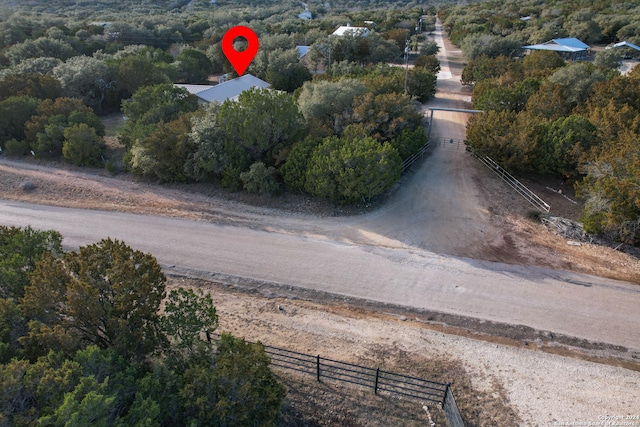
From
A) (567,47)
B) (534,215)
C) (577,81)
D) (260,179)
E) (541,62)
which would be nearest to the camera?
(534,215)

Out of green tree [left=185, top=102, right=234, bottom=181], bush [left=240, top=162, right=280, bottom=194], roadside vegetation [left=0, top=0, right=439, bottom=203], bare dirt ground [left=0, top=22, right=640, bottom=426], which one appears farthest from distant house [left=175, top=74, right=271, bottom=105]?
bush [left=240, top=162, right=280, bottom=194]

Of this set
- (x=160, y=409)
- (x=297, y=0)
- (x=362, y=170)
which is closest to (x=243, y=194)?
(x=362, y=170)

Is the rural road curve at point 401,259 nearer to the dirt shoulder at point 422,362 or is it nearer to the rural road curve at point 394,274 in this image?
the rural road curve at point 394,274

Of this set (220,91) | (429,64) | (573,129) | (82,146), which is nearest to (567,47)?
(429,64)

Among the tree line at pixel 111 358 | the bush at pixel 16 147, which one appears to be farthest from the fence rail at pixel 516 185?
the bush at pixel 16 147

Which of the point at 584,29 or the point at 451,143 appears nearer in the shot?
the point at 451,143

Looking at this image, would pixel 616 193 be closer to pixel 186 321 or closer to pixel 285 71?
pixel 186 321

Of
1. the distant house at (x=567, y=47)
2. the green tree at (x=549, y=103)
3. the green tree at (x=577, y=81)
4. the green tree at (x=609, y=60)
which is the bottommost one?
the green tree at (x=549, y=103)

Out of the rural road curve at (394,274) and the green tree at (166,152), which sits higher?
the green tree at (166,152)
